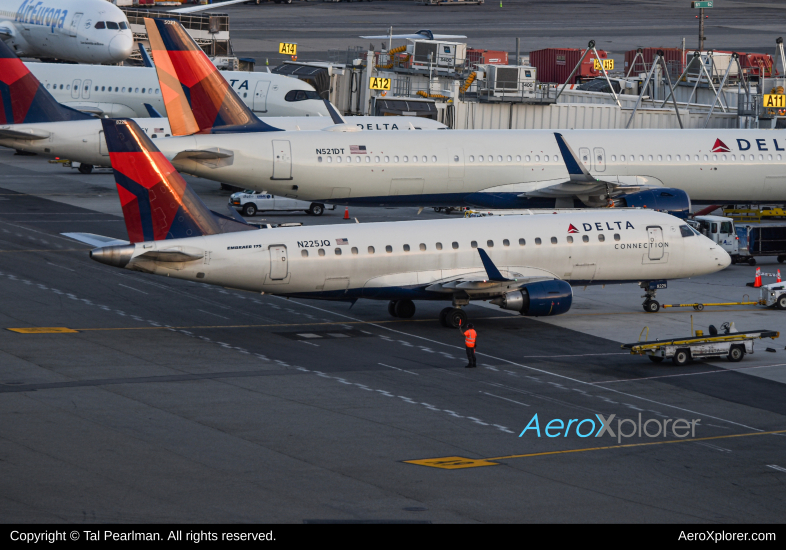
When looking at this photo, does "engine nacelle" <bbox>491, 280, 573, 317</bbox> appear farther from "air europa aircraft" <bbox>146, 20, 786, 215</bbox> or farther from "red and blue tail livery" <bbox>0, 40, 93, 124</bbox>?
"red and blue tail livery" <bbox>0, 40, 93, 124</bbox>

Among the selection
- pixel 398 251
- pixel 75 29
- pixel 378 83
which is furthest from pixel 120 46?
pixel 398 251

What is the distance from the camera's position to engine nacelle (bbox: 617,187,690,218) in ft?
176

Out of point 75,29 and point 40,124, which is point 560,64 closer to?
point 75,29

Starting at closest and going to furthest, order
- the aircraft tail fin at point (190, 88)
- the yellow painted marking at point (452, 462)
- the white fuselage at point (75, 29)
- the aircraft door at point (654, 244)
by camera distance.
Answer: the yellow painted marking at point (452, 462)
the aircraft door at point (654, 244)
the aircraft tail fin at point (190, 88)
the white fuselage at point (75, 29)

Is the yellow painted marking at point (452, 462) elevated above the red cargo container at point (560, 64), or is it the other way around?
the red cargo container at point (560, 64)

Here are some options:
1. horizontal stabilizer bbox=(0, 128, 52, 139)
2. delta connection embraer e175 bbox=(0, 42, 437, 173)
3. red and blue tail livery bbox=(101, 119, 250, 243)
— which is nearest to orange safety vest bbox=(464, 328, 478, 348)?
red and blue tail livery bbox=(101, 119, 250, 243)

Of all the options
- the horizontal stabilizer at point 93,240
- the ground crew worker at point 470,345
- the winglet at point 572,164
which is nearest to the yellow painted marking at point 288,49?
the winglet at point 572,164

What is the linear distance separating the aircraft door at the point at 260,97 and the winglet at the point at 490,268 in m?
41.8

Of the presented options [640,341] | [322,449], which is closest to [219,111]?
[640,341]

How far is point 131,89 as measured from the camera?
77.6m

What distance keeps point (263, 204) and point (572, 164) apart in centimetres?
1811

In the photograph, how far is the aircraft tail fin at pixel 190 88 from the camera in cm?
5094

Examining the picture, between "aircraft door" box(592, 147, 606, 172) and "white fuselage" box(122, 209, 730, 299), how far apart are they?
1328cm

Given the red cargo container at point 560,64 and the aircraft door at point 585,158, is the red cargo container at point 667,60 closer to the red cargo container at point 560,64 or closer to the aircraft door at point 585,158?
the red cargo container at point 560,64
